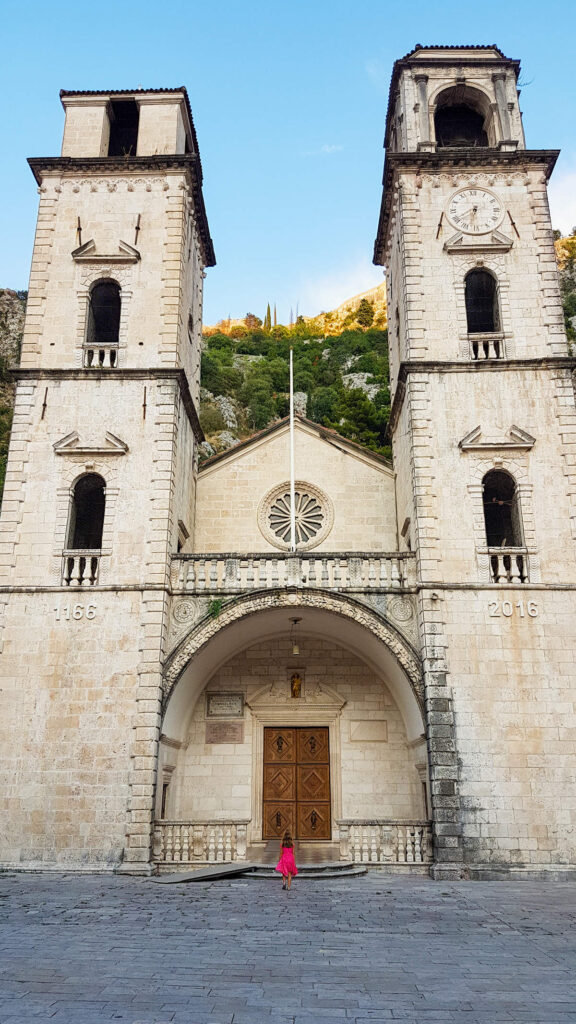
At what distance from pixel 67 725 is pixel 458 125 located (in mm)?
16899

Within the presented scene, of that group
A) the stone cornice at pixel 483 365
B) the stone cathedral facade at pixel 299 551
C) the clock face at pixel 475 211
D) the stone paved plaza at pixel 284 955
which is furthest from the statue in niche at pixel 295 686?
the clock face at pixel 475 211

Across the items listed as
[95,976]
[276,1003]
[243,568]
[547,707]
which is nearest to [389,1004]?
[276,1003]

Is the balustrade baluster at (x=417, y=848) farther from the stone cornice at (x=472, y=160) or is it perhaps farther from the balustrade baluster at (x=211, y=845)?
the stone cornice at (x=472, y=160)

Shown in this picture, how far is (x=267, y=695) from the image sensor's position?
16.9 m

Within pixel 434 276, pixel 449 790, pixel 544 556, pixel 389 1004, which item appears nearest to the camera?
pixel 389 1004

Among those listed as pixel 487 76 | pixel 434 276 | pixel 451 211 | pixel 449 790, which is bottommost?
pixel 449 790

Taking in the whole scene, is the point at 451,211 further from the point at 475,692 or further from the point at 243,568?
the point at 475,692

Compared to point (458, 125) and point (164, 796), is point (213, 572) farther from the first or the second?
point (458, 125)

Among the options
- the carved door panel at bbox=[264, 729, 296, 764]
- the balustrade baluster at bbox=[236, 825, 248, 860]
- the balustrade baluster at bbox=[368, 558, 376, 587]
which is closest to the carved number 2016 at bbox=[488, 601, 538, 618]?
the balustrade baluster at bbox=[368, 558, 376, 587]

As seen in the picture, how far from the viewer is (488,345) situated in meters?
16.3

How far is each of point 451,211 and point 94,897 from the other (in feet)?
49.3

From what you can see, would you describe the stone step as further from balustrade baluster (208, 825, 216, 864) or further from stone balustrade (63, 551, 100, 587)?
stone balustrade (63, 551, 100, 587)

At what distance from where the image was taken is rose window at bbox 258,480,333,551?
18.2 metres

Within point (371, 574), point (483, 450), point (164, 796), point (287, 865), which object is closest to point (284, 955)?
point (287, 865)
